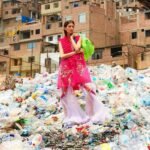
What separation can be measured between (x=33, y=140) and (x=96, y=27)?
32602 mm

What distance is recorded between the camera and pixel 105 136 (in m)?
4.62

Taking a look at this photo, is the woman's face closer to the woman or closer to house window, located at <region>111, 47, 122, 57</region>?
the woman

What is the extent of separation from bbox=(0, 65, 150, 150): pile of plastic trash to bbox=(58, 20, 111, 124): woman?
0.70 feet

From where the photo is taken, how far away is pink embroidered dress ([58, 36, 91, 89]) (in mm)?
5000

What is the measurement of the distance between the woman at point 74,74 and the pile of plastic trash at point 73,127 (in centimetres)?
21

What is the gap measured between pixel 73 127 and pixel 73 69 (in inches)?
27.4

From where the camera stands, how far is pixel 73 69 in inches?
197

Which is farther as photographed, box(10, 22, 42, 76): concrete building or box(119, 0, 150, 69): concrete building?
box(10, 22, 42, 76): concrete building

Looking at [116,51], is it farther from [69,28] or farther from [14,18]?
[69,28]

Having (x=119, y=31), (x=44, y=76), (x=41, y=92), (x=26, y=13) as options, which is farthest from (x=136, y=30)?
(x=41, y=92)

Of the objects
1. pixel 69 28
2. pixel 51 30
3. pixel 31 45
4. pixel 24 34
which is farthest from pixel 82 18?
pixel 69 28

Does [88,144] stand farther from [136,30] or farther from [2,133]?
[136,30]

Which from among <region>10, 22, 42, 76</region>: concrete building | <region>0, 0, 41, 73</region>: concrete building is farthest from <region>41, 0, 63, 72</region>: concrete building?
<region>0, 0, 41, 73</region>: concrete building

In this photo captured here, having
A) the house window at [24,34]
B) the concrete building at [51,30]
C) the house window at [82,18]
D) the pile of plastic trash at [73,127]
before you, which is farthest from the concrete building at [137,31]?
the pile of plastic trash at [73,127]
